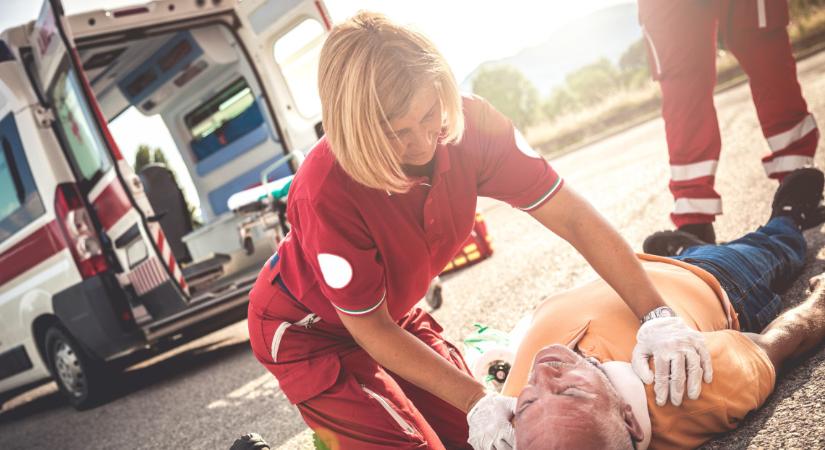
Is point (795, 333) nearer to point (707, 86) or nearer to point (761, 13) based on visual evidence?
point (707, 86)

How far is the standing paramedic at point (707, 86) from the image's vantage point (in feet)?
9.24

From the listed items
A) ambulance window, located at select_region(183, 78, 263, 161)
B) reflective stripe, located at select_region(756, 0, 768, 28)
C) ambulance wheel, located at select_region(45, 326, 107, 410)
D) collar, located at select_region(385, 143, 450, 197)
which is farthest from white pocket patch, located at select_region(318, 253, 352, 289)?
ambulance window, located at select_region(183, 78, 263, 161)

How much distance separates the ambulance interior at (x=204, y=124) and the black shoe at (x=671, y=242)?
357 centimetres

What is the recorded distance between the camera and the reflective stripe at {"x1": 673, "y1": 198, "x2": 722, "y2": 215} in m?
2.78

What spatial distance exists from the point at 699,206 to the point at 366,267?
6.38ft

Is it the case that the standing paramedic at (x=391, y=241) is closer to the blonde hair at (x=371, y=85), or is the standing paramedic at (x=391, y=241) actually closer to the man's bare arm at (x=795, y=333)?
the blonde hair at (x=371, y=85)

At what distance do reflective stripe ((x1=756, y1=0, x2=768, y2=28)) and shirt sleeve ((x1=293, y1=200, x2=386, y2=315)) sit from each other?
7.67 ft

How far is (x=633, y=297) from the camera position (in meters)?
1.64

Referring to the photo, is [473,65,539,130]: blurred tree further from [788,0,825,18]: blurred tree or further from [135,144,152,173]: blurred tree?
[135,144,152,173]: blurred tree

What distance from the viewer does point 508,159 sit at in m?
1.76

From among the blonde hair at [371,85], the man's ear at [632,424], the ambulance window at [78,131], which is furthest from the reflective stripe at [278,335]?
the ambulance window at [78,131]

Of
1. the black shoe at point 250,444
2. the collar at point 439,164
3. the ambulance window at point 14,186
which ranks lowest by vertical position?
the black shoe at point 250,444

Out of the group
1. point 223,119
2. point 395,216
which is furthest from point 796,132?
point 223,119

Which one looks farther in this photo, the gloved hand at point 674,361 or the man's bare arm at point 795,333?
the man's bare arm at point 795,333
